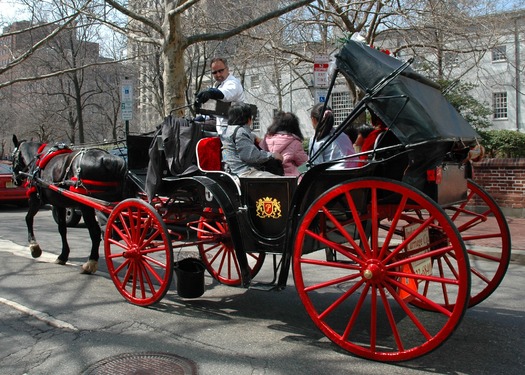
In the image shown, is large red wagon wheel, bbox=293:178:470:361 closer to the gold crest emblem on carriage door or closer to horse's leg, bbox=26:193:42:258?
the gold crest emblem on carriage door

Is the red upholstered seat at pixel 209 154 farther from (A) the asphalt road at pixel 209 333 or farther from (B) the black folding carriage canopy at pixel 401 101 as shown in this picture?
(B) the black folding carriage canopy at pixel 401 101

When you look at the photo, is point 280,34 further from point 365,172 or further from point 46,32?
point 365,172

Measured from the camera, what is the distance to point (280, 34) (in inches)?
685

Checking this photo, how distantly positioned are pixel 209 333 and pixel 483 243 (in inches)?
247

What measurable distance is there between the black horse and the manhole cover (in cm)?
314

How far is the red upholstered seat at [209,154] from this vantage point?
208 inches

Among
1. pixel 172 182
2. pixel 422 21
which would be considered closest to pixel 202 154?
pixel 172 182

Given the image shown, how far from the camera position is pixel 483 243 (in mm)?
9070

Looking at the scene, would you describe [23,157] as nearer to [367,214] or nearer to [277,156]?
[277,156]

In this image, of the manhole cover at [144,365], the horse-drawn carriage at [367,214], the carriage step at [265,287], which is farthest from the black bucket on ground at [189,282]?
the manhole cover at [144,365]

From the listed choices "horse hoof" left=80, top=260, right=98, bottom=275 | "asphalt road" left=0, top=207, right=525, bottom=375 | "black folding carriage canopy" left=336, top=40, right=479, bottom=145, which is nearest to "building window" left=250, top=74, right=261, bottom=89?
"horse hoof" left=80, top=260, right=98, bottom=275

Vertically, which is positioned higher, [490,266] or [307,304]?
[307,304]

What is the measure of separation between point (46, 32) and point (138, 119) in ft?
69.9

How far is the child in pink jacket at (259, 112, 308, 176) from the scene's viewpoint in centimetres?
503
